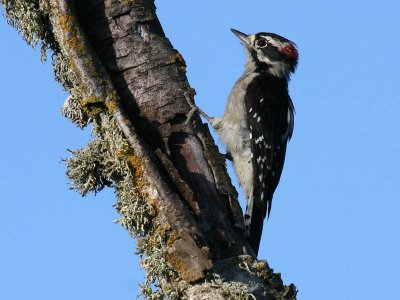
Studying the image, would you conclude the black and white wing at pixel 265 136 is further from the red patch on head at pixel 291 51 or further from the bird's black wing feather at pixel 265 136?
the red patch on head at pixel 291 51

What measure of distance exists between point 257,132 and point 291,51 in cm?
123

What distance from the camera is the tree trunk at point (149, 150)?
2729 millimetres

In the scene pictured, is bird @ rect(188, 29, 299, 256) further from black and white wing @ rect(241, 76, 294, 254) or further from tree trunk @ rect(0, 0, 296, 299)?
tree trunk @ rect(0, 0, 296, 299)

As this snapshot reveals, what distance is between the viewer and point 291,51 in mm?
5988

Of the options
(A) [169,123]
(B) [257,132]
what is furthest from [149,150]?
(B) [257,132]

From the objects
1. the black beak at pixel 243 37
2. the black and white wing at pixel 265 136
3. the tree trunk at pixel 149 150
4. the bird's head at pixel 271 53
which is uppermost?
A: the black beak at pixel 243 37

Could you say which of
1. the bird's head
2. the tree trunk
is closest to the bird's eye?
the bird's head

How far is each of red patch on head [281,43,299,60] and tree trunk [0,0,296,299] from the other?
2.71 m

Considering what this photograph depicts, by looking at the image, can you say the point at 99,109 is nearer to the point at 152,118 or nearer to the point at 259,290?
the point at 152,118

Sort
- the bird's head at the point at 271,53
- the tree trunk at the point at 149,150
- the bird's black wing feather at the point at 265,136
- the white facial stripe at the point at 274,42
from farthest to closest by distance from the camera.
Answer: the white facial stripe at the point at 274,42, the bird's head at the point at 271,53, the bird's black wing feather at the point at 265,136, the tree trunk at the point at 149,150

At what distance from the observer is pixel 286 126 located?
5375 millimetres

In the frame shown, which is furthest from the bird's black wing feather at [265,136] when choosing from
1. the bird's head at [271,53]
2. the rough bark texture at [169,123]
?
the rough bark texture at [169,123]

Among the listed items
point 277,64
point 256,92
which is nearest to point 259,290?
point 256,92

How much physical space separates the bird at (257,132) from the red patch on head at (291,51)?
1.18 feet
